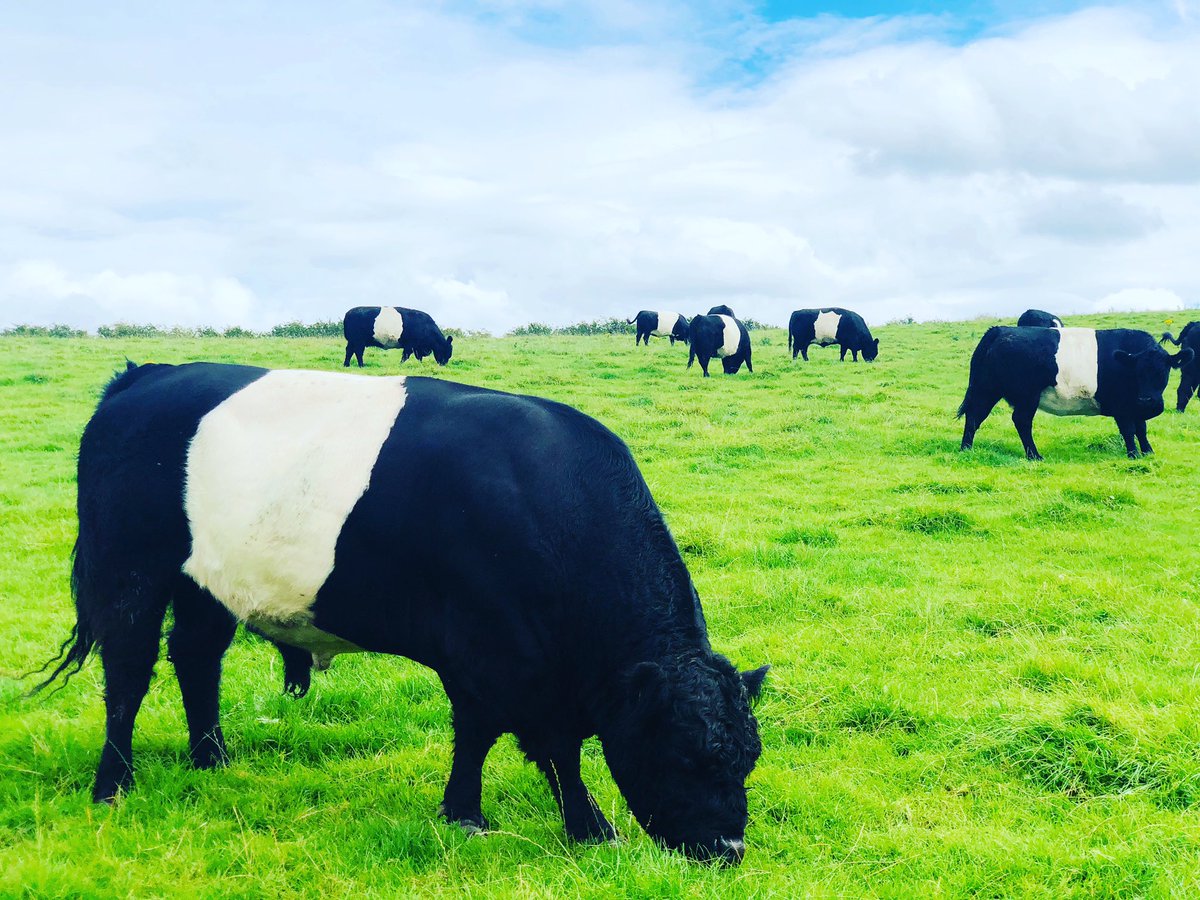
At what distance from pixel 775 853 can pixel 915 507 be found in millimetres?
7064

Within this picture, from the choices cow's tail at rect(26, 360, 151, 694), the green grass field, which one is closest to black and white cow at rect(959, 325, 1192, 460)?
the green grass field

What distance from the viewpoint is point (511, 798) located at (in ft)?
14.7

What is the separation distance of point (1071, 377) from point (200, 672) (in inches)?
537

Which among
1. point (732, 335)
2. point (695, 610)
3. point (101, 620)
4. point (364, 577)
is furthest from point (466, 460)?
point (732, 335)

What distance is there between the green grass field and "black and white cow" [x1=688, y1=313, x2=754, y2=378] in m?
14.9

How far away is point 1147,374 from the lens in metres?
13.9

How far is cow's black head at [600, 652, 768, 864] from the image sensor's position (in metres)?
3.65

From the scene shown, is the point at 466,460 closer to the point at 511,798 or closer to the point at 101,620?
the point at 511,798

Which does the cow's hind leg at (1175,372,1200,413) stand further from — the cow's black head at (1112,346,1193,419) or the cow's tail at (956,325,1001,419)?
the cow's tail at (956,325,1001,419)

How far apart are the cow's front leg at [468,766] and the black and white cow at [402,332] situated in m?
24.3

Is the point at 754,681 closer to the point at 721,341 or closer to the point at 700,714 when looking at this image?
the point at 700,714

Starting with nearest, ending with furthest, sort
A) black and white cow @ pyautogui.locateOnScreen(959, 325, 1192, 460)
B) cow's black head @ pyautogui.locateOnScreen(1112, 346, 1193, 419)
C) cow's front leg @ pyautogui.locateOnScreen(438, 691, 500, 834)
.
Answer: cow's front leg @ pyautogui.locateOnScreen(438, 691, 500, 834) < cow's black head @ pyautogui.locateOnScreen(1112, 346, 1193, 419) < black and white cow @ pyautogui.locateOnScreen(959, 325, 1192, 460)

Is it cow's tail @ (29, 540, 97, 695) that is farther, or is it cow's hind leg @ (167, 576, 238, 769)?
cow's hind leg @ (167, 576, 238, 769)

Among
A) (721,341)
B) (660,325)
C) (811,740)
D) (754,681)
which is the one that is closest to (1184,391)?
(721,341)
